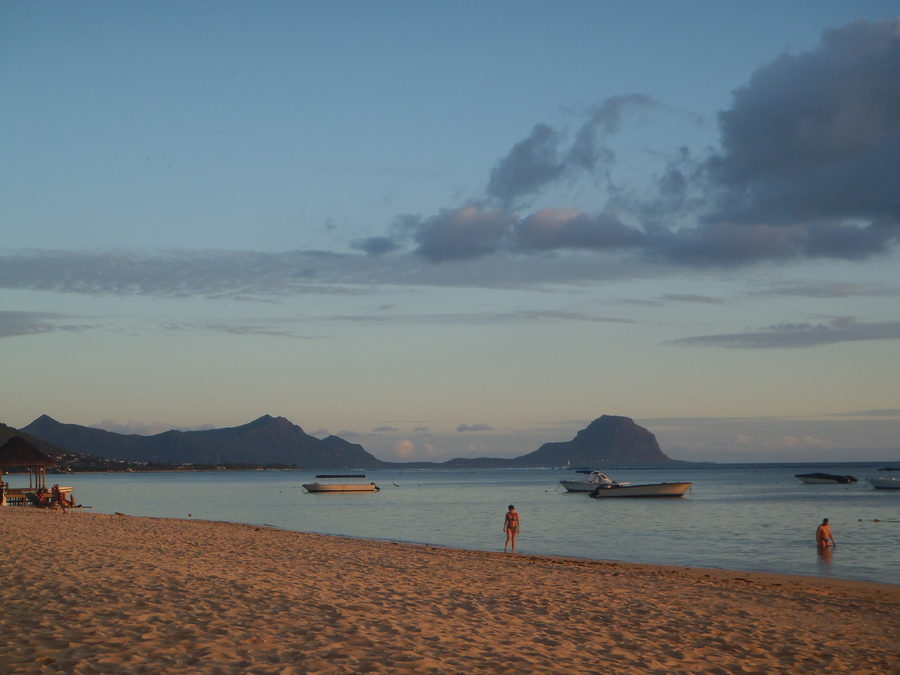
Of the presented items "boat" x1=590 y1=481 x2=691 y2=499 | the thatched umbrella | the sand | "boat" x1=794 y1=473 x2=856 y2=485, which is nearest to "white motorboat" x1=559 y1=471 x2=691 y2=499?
"boat" x1=590 y1=481 x2=691 y2=499

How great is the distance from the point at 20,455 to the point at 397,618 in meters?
37.0

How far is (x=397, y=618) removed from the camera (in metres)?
10.6

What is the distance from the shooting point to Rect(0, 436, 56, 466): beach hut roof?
40.4 meters

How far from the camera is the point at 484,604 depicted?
12570mm

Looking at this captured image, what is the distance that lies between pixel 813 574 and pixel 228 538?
17.0 meters

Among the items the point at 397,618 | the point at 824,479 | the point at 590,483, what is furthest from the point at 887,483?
the point at 397,618

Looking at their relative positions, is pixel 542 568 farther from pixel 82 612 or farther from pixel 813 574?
pixel 82 612

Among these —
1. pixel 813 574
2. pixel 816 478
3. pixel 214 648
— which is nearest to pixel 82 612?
pixel 214 648

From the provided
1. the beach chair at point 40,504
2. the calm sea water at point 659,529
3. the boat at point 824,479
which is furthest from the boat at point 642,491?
the boat at point 824,479

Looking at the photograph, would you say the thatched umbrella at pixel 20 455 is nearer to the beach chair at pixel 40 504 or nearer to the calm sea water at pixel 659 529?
the beach chair at pixel 40 504

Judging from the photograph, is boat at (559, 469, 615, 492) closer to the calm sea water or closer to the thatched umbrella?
the calm sea water

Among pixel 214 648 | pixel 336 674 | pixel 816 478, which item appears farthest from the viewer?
pixel 816 478

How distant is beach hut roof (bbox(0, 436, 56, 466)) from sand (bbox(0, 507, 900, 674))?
24.6 meters

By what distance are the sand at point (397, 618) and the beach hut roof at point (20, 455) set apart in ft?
80.8
